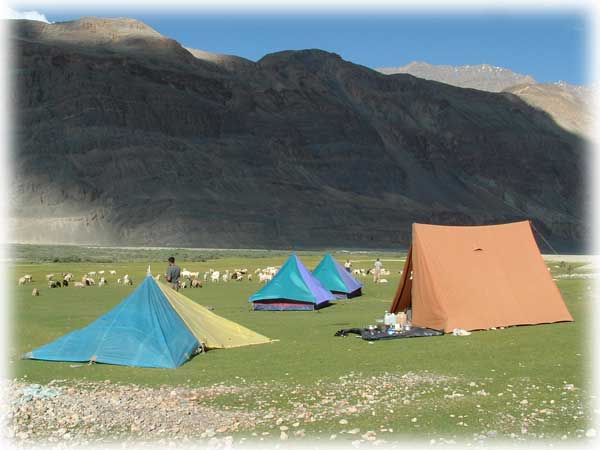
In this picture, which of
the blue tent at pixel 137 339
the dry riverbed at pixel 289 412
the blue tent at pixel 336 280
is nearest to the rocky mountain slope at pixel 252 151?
the blue tent at pixel 336 280

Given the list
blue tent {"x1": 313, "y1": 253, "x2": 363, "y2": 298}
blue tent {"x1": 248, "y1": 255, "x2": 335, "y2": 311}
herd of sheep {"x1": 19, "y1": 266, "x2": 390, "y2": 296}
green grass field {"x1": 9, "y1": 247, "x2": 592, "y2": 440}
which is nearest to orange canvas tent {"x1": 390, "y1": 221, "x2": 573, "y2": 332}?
green grass field {"x1": 9, "y1": 247, "x2": 592, "y2": 440}

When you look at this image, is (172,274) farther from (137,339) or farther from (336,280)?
(336,280)

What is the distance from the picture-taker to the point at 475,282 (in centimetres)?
1783

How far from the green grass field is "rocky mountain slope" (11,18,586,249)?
71.8m

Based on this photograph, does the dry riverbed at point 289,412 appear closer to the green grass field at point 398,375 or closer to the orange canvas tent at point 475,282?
the green grass field at point 398,375

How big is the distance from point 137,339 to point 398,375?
15.6 feet

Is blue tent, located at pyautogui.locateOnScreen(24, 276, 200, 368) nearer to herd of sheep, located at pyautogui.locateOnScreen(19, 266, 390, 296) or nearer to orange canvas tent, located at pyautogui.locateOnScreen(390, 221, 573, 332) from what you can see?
orange canvas tent, located at pyautogui.locateOnScreen(390, 221, 573, 332)

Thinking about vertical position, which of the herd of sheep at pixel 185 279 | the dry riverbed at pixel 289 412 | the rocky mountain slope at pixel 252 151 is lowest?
the herd of sheep at pixel 185 279

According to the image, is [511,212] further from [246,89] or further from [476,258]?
[476,258]

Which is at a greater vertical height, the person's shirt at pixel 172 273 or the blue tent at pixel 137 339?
the person's shirt at pixel 172 273

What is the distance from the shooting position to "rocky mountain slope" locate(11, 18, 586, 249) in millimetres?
91625

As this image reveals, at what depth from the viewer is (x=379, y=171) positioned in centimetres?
11312

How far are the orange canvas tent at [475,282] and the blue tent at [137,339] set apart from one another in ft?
18.8

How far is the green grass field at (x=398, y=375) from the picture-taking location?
9.20m
